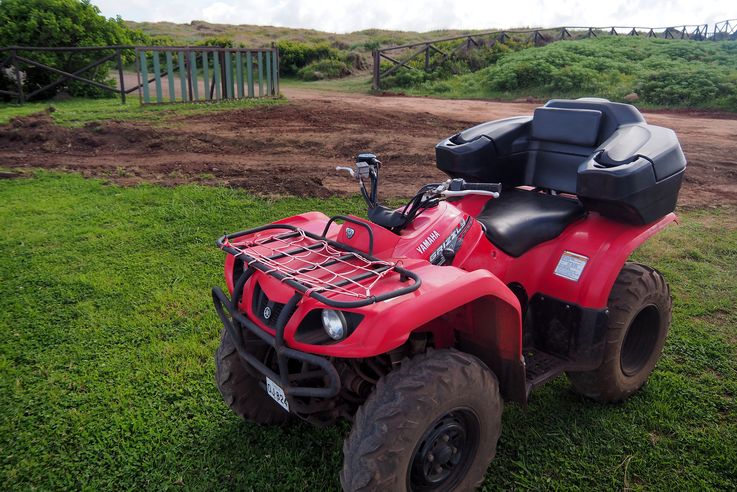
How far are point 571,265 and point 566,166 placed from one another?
921mm

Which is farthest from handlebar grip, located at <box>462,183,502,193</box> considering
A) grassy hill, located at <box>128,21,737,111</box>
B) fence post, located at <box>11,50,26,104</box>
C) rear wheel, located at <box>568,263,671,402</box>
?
fence post, located at <box>11,50,26,104</box>

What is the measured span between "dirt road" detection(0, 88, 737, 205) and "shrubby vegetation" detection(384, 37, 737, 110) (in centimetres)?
219

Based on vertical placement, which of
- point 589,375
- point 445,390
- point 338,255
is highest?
point 338,255

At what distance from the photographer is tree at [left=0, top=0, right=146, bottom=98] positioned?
1554cm

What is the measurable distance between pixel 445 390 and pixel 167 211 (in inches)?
210

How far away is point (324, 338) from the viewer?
2.43 m

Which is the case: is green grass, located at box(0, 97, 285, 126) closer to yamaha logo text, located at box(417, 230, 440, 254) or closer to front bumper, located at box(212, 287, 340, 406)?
front bumper, located at box(212, 287, 340, 406)

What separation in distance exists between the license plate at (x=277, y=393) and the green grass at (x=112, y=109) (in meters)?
10.6

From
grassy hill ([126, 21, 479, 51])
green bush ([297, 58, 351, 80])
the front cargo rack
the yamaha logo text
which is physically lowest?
green bush ([297, 58, 351, 80])

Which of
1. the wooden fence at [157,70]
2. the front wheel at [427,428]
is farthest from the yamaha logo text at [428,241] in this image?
the wooden fence at [157,70]

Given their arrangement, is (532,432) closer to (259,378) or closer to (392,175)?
(259,378)

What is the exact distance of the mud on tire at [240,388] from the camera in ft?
10.1

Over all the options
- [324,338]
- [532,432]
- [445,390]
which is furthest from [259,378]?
[532,432]

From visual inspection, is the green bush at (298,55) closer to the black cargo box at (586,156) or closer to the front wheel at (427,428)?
the black cargo box at (586,156)
